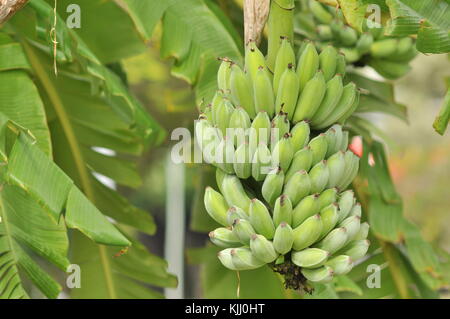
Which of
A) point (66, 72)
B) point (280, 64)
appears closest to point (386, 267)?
point (66, 72)

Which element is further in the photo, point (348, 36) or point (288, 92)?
point (348, 36)

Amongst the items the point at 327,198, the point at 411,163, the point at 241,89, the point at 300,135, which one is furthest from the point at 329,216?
the point at 411,163

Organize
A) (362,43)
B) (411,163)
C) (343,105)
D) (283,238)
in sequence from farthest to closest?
(411,163) < (362,43) < (343,105) < (283,238)

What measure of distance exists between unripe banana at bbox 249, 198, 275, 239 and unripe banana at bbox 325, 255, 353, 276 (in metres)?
0.11

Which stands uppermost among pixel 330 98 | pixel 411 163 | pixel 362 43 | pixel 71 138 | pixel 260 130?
pixel 411 163

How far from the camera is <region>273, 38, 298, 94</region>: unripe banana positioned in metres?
1.11

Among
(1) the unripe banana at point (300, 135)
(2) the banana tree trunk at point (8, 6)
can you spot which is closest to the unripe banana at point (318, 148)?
(1) the unripe banana at point (300, 135)

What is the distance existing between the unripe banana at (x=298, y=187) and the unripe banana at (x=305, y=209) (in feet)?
0.03

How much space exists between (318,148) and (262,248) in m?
0.18

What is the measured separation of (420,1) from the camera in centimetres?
108

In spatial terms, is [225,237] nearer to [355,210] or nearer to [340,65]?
[355,210]

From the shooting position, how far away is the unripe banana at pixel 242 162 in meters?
1.10

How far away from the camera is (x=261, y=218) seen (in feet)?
3.59

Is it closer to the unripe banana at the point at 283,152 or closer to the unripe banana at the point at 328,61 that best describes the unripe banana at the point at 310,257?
the unripe banana at the point at 283,152
